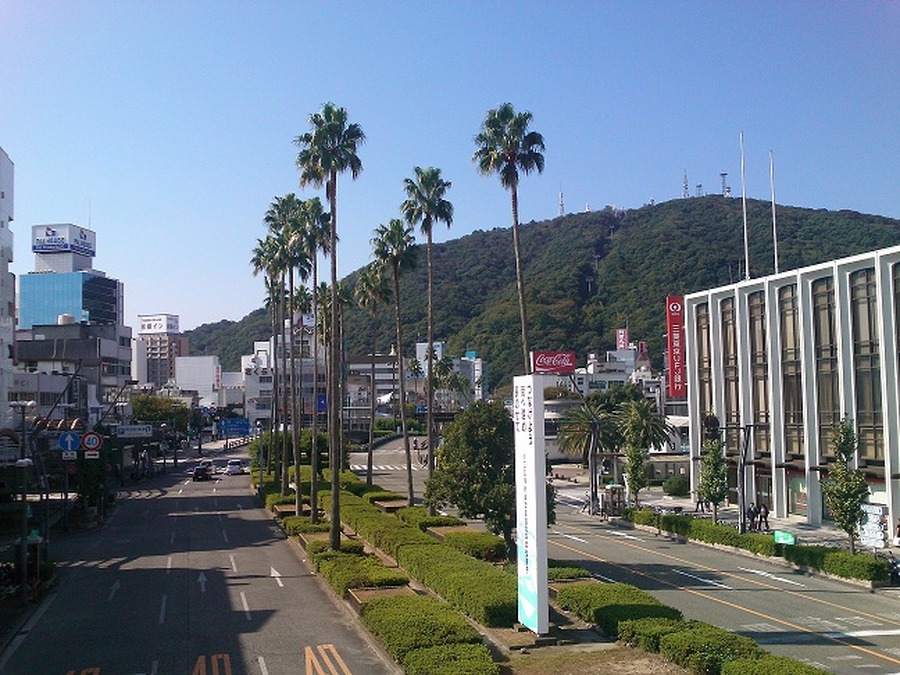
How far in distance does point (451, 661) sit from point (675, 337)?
49580mm

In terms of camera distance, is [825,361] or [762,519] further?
[825,361]

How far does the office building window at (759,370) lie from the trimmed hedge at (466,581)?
2946cm

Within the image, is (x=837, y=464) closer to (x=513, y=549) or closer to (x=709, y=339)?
(x=513, y=549)

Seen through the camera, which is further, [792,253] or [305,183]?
[792,253]

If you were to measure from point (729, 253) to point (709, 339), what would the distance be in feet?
449

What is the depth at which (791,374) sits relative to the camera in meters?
53.1

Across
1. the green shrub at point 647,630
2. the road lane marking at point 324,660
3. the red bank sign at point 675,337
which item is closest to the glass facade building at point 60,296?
the red bank sign at point 675,337

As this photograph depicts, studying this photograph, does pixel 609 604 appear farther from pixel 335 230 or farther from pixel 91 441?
pixel 91 441

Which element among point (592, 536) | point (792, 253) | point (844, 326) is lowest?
point (592, 536)

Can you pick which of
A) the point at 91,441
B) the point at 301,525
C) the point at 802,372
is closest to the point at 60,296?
the point at 91,441

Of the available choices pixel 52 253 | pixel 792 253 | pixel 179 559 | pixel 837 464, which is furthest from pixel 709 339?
pixel 52 253

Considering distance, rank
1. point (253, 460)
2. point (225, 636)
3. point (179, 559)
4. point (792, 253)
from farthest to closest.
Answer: point (792, 253) < point (253, 460) < point (179, 559) < point (225, 636)

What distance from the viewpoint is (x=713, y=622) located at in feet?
86.0

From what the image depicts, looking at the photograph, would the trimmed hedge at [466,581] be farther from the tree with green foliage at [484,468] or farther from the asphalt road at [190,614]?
the asphalt road at [190,614]
